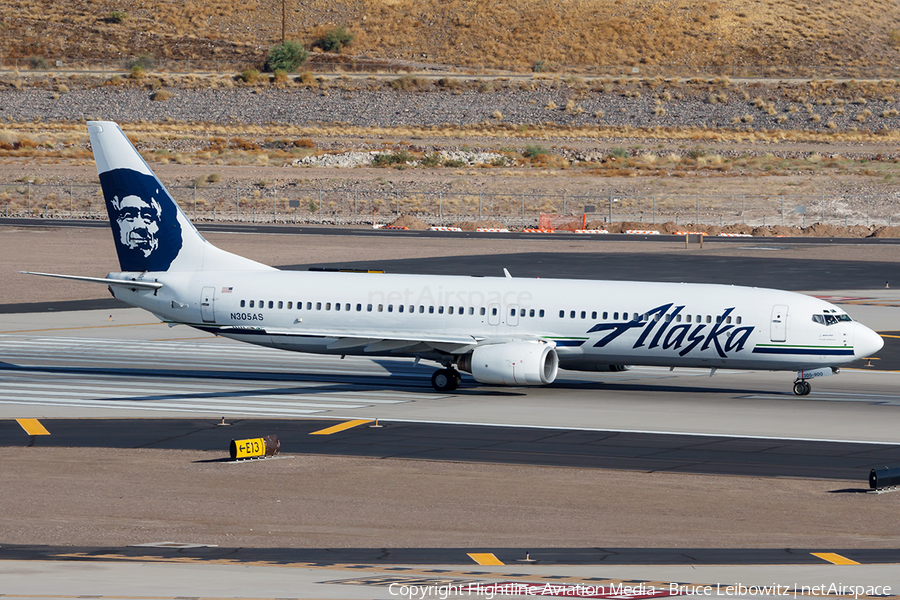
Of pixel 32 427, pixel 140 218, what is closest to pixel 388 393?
pixel 140 218

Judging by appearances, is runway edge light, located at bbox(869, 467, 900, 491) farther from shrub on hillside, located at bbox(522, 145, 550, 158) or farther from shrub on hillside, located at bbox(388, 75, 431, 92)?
shrub on hillside, located at bbox(388, 75, 431, 92)

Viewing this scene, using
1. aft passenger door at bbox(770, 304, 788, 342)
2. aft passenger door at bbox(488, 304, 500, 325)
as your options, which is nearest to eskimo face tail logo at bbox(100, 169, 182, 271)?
aft passenger door at bbox(488, 304, 500, 325)

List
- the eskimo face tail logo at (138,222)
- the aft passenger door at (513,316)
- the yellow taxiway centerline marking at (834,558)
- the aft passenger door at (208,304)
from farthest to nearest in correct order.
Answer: the eskimo face tail logo at (138,222)
the aft passenger door at (208,304)
the aft passenger door at (513,316)
the yellow taxiway centerline marking at (834,558)

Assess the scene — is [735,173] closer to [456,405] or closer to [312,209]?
[312,209]

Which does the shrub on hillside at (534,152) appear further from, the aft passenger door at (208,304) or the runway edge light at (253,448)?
the runway edge light at (253,448)

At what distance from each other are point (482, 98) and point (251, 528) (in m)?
170

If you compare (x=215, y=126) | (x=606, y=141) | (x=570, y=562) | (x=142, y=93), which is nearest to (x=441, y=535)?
(x=570, y=562)

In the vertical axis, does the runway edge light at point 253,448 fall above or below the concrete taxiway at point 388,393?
below

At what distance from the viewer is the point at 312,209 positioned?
400 feet

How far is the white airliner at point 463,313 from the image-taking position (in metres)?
41.7

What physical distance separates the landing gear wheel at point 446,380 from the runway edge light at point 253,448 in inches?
481

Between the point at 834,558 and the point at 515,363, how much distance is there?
1992 cm

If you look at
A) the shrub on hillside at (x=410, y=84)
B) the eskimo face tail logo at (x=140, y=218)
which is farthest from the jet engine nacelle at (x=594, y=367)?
the shrub on hillside at (x=410, y=84)

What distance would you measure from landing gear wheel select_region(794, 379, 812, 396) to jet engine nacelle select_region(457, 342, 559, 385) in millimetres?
8330
